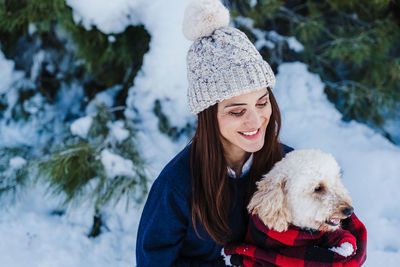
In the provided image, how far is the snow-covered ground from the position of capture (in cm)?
209

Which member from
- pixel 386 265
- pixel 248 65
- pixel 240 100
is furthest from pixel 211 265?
pixel 386 265

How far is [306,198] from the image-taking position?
125 cm

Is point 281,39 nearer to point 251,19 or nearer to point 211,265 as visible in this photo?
point 251,19

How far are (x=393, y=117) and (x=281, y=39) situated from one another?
1.13 m

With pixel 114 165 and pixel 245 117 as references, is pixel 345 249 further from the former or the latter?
pixel 114 165

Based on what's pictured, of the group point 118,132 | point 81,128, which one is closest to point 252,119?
point 118,132

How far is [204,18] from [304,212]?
815 mm

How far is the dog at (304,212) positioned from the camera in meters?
1.23

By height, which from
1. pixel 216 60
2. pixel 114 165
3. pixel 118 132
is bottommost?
pixel 114 165

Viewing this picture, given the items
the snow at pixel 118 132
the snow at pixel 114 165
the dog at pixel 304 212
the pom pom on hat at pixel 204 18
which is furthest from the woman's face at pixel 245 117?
the snow at pixel 118 132

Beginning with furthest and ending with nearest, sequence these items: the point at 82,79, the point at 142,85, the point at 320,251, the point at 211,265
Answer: the point at 82,79, the point at 142,85, the point at 211,265, the point at 320,251

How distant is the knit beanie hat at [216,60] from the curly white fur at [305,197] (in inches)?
13.8

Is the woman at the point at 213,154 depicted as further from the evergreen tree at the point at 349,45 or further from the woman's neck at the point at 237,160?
the evergreen tree at the point at 349,45

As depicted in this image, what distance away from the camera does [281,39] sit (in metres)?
2.60
